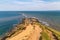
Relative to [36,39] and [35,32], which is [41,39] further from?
[35,32]

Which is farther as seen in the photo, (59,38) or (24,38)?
(59,38)

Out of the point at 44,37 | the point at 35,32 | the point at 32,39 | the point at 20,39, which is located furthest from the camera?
the point at 35,32

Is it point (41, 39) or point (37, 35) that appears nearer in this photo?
point (41, 39)

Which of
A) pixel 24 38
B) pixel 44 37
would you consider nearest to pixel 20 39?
pixel 24 38

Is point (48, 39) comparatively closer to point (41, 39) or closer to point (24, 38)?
point (41, 39)

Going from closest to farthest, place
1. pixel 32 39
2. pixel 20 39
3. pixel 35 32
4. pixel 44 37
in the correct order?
pixel 20 39 → pixel 32 39 → pixel 44 37 → pixel 35 32

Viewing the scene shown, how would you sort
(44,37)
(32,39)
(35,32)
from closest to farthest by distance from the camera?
(32,39) → (44,37) → (35,32)

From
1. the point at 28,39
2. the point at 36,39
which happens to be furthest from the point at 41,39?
the point at 28,39

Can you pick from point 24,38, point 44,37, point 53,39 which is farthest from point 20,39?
point 53,39
